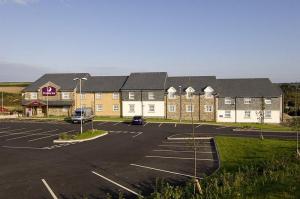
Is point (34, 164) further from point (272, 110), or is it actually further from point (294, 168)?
point (272, 110)

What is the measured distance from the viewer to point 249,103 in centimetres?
5853

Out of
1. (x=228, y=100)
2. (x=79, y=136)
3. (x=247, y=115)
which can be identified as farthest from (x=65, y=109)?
(x=247, y=115)

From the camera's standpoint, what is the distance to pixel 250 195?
49.0 feet

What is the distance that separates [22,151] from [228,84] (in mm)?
41534

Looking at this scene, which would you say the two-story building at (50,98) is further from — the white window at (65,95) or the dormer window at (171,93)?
the dormer window at (171,93)

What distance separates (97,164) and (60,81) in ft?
151

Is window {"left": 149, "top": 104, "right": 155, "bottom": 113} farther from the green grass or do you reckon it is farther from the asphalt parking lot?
the green grass

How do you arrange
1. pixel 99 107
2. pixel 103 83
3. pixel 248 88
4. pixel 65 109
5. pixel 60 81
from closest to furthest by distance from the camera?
pixel 248 88
pixel 65 109
pixel 99 107
pixel 103 83
pixel 60 81

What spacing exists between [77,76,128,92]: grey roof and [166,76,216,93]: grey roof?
925cm

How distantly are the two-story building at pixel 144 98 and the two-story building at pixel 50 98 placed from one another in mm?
9916

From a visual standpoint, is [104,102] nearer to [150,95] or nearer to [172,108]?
[150,95]

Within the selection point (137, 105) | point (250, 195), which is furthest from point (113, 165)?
point (137, 105)

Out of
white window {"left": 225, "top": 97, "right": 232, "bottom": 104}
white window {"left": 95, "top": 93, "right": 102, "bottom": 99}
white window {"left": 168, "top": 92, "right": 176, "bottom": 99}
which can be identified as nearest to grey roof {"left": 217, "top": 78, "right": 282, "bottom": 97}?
white window {"left": 225, "top": 97, "right": 232, "bottom": 104}

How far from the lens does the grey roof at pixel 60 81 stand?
65.4 metres
